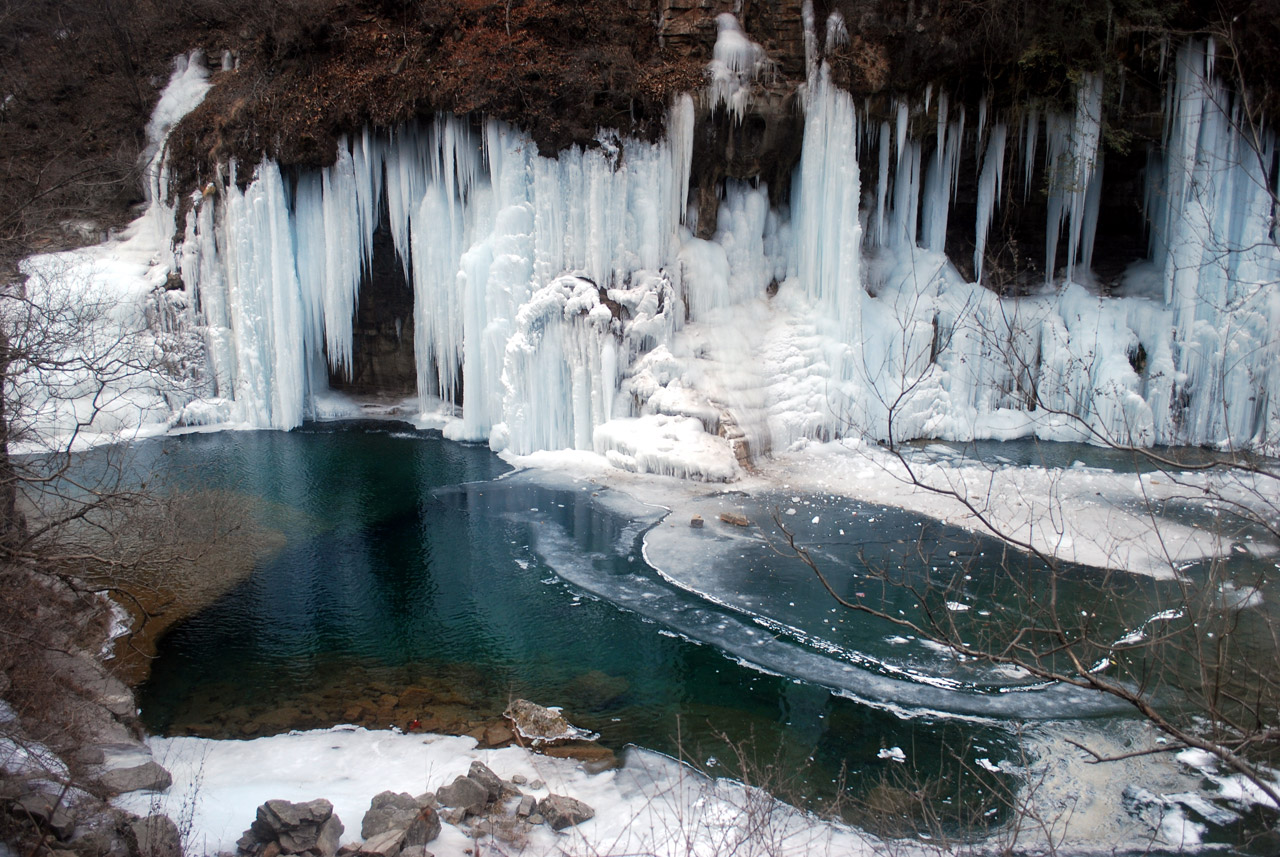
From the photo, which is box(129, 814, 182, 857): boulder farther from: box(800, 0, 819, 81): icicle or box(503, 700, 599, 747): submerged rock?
box(800, 0, 819, 81): icicle

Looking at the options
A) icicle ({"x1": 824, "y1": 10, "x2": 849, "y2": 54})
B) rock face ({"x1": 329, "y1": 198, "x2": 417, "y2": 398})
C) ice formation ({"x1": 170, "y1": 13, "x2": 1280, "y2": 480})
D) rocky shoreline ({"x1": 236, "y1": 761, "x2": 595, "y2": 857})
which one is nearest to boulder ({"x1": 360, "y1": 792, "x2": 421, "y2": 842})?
rocky shoreline ({"x1": 236, "y1": 761, "x2": 595, "y2": 857})

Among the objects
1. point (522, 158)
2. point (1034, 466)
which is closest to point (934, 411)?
point (1034, 466)

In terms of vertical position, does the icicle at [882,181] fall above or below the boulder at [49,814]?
above

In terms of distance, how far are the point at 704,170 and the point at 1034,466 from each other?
804 cm

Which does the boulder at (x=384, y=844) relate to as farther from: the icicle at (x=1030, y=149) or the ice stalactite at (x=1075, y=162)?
the icicle at (x=1030, y=149)

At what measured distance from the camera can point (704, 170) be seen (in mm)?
15859

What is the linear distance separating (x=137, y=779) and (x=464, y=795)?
6.90 feet

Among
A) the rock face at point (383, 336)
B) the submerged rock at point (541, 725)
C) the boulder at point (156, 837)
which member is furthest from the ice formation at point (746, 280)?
the boulder at point (156, 837)

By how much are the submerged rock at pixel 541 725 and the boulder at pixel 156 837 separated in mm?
2509

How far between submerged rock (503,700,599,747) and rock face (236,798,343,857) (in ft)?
5.78

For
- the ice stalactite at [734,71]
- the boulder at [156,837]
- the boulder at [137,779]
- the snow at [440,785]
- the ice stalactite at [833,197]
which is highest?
the ice stalactite at [734,71]

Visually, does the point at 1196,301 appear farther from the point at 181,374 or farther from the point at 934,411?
the point at 181,374

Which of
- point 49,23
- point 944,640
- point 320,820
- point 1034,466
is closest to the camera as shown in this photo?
point 944,640

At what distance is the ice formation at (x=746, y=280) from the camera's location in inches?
559
